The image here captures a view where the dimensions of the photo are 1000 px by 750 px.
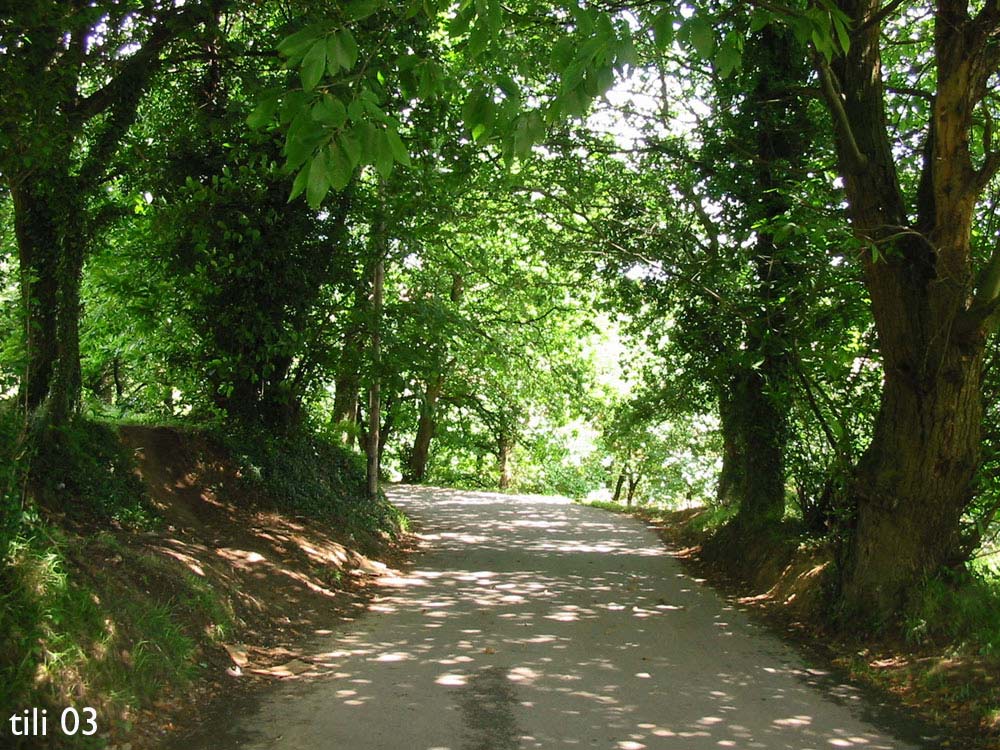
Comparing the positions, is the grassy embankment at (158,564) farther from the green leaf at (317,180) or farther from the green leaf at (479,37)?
the green leaf at (479,37)

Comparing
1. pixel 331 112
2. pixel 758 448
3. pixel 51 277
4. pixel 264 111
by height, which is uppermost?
pixel 51 277

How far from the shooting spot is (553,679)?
7.02 meters

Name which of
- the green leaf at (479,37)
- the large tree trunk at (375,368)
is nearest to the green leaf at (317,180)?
the green leaf at (479,37)

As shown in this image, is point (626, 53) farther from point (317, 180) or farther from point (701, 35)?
point (317, 180)

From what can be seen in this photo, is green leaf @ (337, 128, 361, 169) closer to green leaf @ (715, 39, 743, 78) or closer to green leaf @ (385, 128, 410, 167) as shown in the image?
green leaf @ (385, 128, 410, 167)

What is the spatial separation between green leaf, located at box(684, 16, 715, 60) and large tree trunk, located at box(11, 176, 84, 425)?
689 cm

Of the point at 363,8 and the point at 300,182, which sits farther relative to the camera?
the point at 363,8

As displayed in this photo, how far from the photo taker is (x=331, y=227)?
12531mm

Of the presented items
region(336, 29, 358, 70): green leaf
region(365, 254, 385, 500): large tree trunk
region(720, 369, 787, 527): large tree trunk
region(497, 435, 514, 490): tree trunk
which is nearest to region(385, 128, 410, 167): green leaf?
region(336, 29, 358, 70): green leaf

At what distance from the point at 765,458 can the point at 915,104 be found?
5764mm

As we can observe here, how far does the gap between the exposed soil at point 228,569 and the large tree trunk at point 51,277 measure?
66.4 inches

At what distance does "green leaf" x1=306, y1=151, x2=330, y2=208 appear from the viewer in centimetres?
310

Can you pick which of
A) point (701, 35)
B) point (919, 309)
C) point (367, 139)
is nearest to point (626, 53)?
point (701, 35)

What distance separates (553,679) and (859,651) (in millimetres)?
3237
